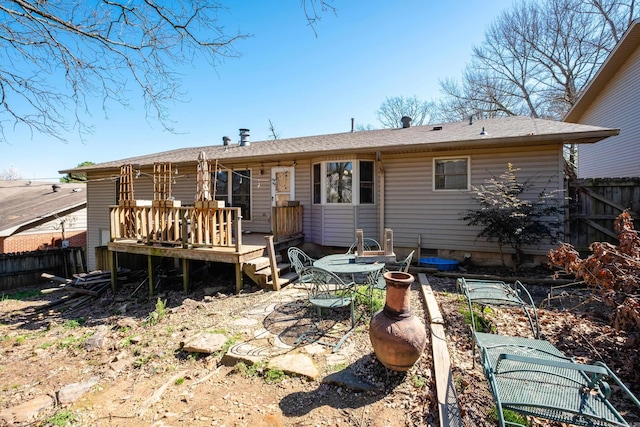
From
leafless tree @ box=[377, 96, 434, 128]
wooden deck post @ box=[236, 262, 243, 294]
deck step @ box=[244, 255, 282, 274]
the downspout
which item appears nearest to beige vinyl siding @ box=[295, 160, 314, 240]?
the downspout

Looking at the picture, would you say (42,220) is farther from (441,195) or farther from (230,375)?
(441,195)

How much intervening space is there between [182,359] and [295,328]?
1.45 m

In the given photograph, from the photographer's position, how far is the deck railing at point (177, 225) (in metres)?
6.13

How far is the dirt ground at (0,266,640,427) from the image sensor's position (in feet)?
8.24

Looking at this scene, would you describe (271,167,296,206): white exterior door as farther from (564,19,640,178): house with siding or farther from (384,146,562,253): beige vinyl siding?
(564,19,640,178): house with siding

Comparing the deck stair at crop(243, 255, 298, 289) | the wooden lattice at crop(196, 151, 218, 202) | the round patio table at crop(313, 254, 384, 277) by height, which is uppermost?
the wooden lattice at crop(196, 151, 218, 202)

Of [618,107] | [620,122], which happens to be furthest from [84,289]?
[618,107]

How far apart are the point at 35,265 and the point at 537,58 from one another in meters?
28.1

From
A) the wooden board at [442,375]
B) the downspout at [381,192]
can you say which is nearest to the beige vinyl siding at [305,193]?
the downspout at [381,192]

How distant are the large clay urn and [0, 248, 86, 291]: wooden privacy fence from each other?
1532 cm

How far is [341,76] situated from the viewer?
31.5ft

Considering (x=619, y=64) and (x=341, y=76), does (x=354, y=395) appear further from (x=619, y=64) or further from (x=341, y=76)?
(x=619, y=64)

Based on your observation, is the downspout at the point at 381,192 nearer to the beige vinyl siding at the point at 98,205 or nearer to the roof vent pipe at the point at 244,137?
the roof vent pipe at the point at 244,137

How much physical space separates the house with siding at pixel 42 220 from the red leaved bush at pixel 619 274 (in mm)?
19625
